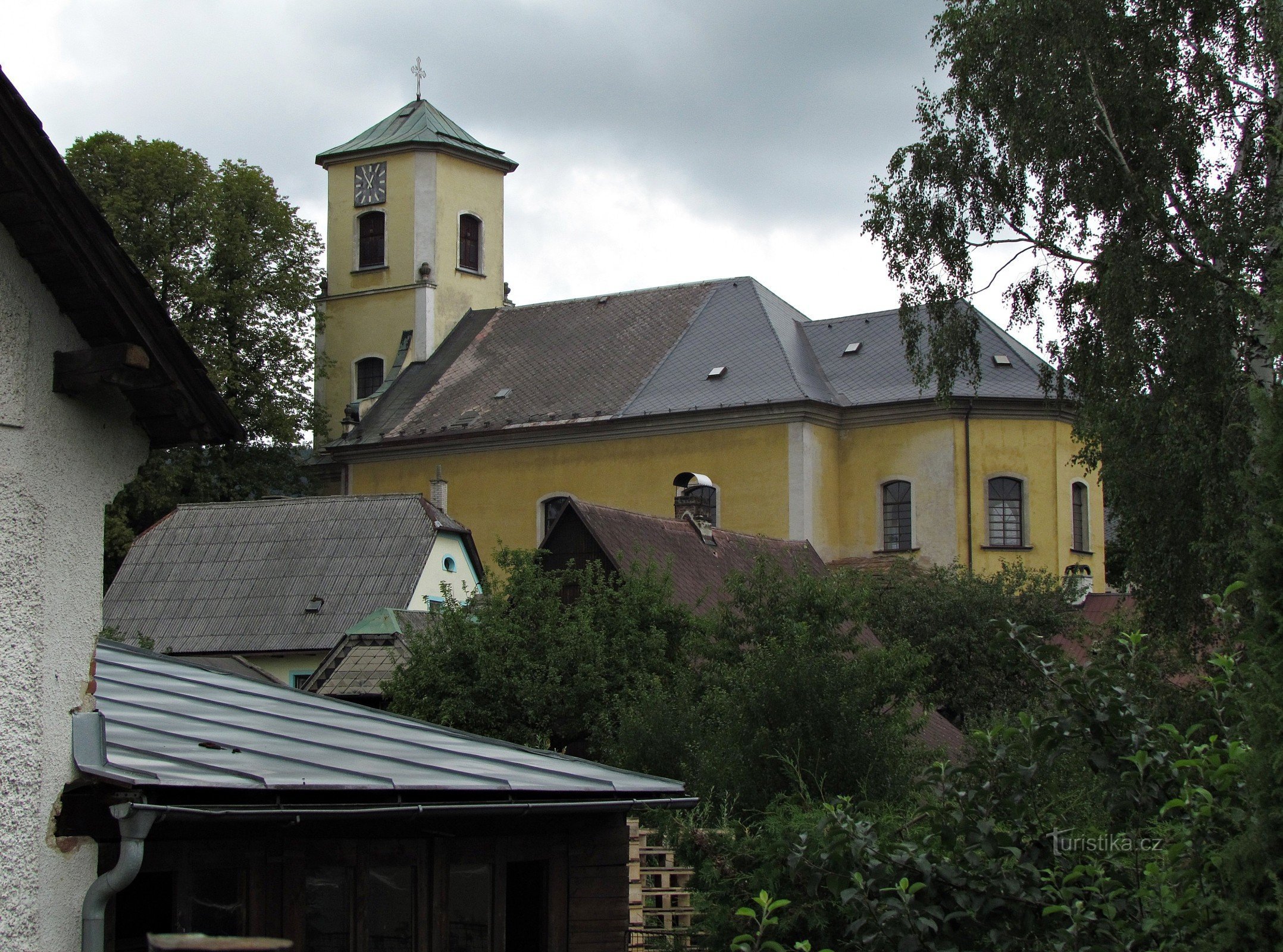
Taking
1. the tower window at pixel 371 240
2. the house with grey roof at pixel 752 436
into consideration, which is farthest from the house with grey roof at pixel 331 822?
the tower window at pixel 371 240

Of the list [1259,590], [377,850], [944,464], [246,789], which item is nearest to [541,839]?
[377,850]

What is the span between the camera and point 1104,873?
23.3 feet

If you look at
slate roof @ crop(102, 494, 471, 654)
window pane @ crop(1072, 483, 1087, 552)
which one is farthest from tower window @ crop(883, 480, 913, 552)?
slate roof @ crop(102, 494, 471, 654)

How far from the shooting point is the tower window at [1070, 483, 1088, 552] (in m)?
39.2

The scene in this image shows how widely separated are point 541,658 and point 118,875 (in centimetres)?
1527

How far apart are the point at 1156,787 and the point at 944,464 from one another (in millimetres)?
31759

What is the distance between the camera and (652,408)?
40375 millimetres

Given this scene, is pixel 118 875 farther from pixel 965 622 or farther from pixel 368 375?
pixel 368 375

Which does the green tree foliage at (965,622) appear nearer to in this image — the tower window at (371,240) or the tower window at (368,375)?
the tower window at (368,375)

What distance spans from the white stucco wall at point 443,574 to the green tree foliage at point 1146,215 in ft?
44.1

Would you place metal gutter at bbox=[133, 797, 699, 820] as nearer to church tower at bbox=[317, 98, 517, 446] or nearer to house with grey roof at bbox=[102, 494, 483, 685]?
house with grey roof at bbox=[102, 494, 483, 685]

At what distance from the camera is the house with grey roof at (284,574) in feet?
98.1

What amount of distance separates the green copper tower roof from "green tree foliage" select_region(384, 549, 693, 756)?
2681 cm

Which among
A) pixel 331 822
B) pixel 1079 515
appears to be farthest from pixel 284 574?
pixel 331 822
